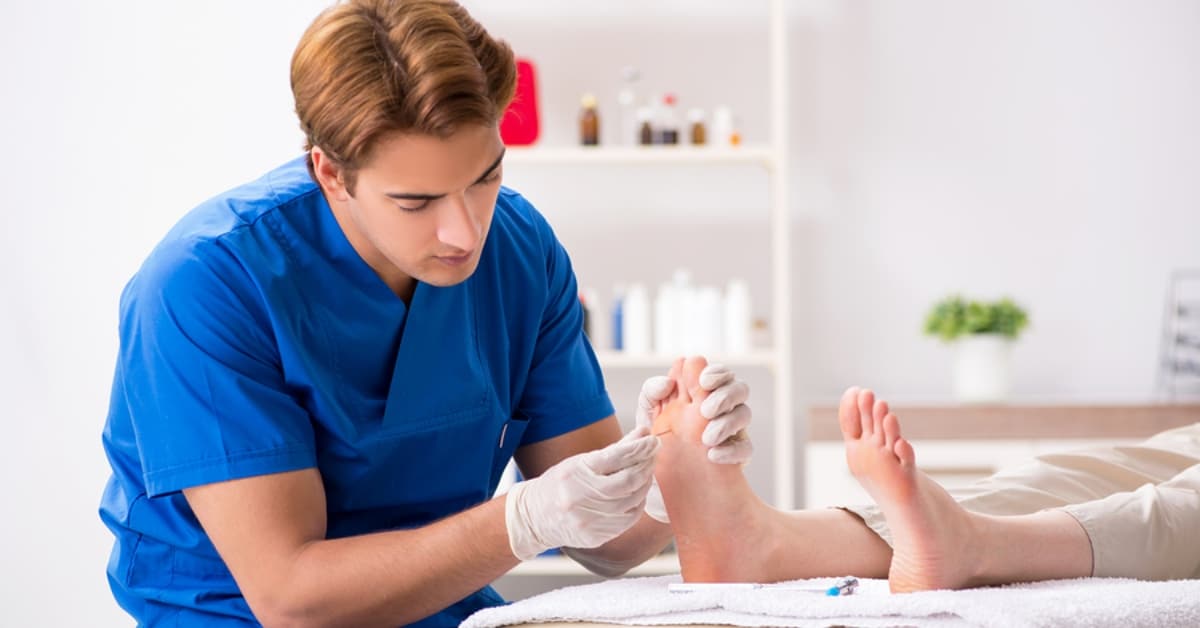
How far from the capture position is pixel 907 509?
108 cm

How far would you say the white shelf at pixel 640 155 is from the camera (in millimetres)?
2785

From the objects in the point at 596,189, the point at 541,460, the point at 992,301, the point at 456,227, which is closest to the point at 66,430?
the point at 596,189

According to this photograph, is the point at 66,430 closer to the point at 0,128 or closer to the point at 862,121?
the point at 0,128

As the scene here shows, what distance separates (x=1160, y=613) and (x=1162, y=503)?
341 mm

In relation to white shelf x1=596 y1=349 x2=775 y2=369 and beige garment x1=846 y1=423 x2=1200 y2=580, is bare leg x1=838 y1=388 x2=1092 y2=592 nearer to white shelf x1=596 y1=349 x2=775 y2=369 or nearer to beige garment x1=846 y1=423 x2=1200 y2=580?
beige garment x1=846 y1=423 x2=1200 y2=580

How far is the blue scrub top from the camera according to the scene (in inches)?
42.6

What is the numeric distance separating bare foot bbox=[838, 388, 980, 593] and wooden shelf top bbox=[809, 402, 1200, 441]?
5.23 ft

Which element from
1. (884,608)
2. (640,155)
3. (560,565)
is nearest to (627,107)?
(640,155)

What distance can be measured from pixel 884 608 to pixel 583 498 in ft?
0.92

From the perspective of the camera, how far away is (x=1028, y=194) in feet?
10.2

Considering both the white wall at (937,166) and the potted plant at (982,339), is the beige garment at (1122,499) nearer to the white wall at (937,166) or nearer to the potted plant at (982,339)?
the potted plant at (982,339)

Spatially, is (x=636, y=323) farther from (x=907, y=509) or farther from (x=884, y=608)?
(x=884, y=608)

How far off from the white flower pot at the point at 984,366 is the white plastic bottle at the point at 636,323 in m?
0.77

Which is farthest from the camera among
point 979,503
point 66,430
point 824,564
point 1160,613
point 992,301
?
point 992,301
